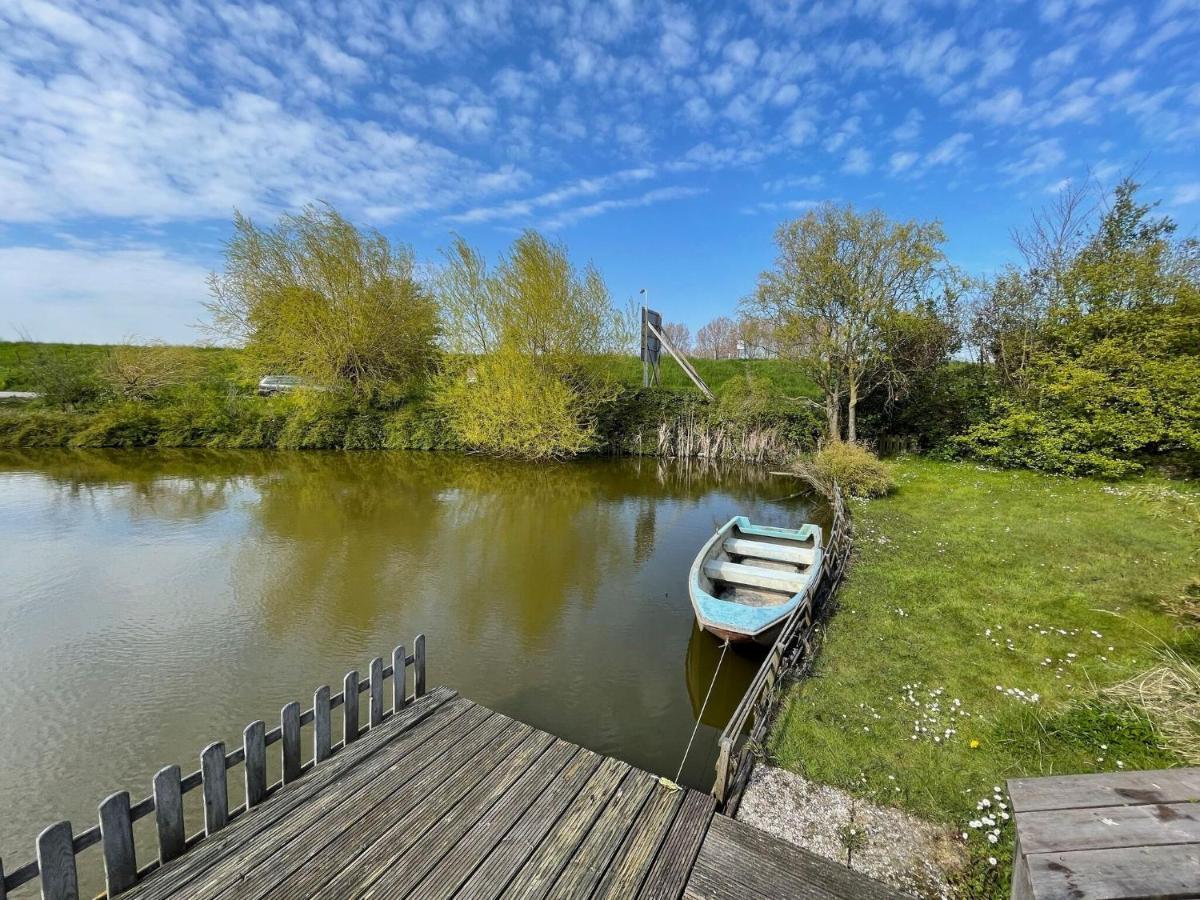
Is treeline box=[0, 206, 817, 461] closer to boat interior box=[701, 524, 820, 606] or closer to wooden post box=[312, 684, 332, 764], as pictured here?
boat interior box=[701, 524, 820, 606]

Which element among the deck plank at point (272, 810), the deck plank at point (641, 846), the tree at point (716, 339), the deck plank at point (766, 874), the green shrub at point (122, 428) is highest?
the tree at point (716, 339)

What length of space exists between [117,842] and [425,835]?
1.61m

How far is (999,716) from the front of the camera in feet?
15.4

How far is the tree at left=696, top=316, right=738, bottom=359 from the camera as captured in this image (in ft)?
192

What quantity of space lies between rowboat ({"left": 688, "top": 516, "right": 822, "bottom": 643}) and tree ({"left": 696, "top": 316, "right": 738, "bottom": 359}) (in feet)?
162

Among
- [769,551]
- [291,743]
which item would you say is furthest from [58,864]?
[769,551]

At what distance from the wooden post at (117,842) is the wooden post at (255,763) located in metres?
0.60

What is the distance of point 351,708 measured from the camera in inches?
159

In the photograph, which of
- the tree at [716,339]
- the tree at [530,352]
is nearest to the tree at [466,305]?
the tree at [530,352]

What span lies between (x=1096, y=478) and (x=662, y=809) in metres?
17.2

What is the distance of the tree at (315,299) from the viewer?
21609 millimetres

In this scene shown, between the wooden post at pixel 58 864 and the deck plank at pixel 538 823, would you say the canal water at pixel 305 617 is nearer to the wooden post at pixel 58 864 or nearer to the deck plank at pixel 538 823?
the deck plank at pixel 538 823

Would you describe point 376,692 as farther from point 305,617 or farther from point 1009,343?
point 1009,343

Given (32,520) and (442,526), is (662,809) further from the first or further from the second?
(32,520)
